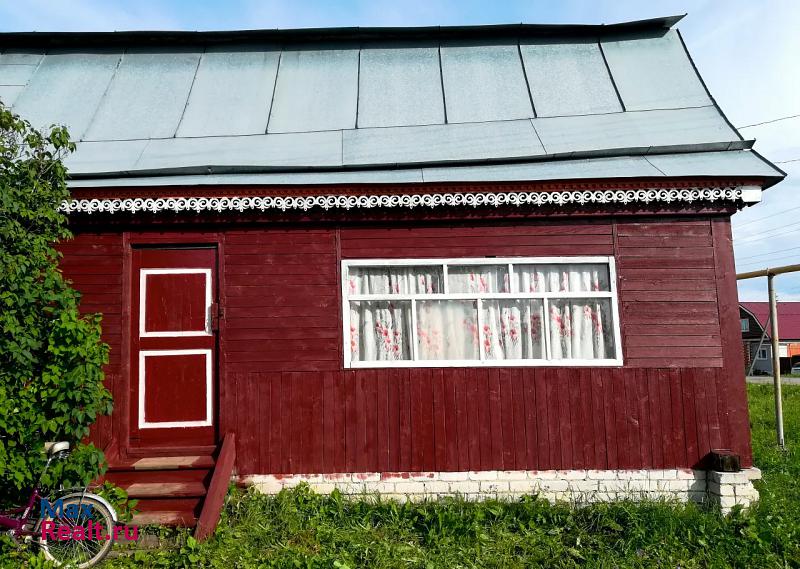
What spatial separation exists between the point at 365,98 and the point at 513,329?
3.58 meters

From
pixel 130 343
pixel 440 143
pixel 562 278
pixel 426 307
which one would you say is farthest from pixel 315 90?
pixel 562 278

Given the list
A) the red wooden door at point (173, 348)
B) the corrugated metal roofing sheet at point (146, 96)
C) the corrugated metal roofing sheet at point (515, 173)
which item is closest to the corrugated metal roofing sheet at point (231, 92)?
the corrugated metal roofing sheet at point (146, 96)

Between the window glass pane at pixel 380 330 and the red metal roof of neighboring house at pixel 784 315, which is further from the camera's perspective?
the red metal roof of neighboring house at pixel 784 315

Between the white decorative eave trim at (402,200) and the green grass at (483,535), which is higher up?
the white decorative eave trim at (402,200)

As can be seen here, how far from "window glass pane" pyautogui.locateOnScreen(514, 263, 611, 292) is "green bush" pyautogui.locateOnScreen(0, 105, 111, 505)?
4167 mm

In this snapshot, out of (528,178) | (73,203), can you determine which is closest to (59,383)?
(73,203)

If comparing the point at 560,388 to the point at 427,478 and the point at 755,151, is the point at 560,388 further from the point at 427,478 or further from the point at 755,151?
the point at 755,151

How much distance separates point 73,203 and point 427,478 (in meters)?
4.56

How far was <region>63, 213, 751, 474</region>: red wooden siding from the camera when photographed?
5.74 meters

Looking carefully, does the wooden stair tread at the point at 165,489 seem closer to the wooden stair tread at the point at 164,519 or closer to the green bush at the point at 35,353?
the wooden stair tread at the point at 164,519

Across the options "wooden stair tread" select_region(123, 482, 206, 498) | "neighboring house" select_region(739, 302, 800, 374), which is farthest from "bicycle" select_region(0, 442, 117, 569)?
"neighboring house" select_region(739, 302, 800, 374)

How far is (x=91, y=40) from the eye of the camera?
26.7 feet

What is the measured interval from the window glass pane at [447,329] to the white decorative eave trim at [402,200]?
3.62 feet

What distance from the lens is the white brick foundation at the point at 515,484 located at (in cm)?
563
